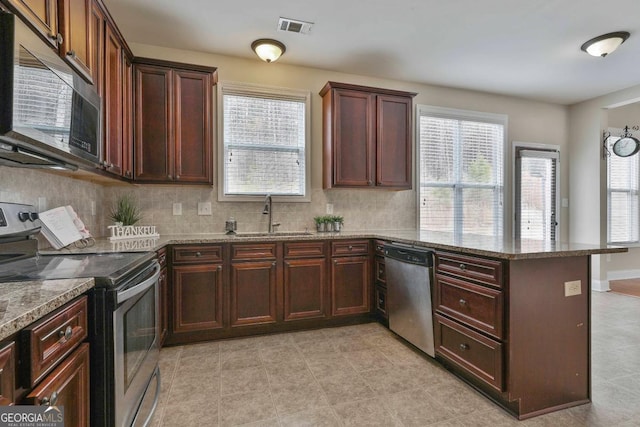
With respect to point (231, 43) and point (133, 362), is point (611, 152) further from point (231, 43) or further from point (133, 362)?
point (133, 362)

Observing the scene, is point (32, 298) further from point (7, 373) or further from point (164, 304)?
point (164, 304)

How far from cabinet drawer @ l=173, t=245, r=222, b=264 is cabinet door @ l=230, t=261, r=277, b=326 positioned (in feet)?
0.59

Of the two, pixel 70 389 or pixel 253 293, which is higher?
pixel 70 389

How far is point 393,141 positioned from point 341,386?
2549 millimetres

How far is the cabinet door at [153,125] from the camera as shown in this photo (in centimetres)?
288

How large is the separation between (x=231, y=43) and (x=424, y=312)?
3.03 meters

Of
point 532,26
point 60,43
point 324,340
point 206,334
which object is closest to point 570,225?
point 532,26

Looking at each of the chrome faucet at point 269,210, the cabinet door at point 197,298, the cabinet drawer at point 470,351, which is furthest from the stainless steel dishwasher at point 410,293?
the cabinet door at point 197,298

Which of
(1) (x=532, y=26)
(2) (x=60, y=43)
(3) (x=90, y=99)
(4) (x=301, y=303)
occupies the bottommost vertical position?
(4) (x=301, y=303)

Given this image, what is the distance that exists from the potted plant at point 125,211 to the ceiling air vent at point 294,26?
84.3 inches

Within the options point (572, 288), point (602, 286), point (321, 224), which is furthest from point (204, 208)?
point (602, 286)

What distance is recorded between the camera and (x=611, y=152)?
17.1ft

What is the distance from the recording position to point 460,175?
439cm

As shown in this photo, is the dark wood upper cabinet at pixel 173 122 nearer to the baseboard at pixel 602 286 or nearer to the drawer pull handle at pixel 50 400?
the drawer pull handle at pixel 50 400
